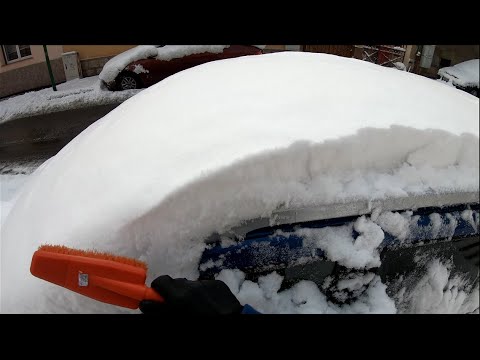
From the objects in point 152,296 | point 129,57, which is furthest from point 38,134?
point 152,296

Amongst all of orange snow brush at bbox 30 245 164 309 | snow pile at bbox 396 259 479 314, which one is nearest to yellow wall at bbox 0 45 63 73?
orange snow brush at bbox 30 245 164 309

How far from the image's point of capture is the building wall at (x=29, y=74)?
3438 mm

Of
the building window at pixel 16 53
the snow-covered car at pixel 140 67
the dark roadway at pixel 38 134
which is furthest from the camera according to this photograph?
the dark roadway at pixel 38 134

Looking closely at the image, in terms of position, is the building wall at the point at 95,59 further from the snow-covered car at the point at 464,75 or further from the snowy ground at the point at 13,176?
the snow-covered car at the point at 464,75

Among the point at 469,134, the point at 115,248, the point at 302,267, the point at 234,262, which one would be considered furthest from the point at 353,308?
the point at 115,248

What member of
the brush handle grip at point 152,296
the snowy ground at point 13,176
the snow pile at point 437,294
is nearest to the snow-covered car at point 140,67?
the snowy ground at point 13,176

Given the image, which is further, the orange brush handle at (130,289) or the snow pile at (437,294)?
the snow pile at (437,294)

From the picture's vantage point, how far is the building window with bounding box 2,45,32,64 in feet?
8.63

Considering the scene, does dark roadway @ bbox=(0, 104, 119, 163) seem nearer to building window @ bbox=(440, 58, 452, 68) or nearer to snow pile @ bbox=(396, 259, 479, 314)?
building window @ bbox=(440, 58, 452, 68)

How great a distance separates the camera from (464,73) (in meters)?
1.37

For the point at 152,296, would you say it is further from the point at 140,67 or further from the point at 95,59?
the point at 140,67

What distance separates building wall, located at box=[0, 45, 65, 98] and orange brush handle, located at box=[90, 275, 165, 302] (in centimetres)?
267

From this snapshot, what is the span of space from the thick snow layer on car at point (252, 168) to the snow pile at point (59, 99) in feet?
8.01
